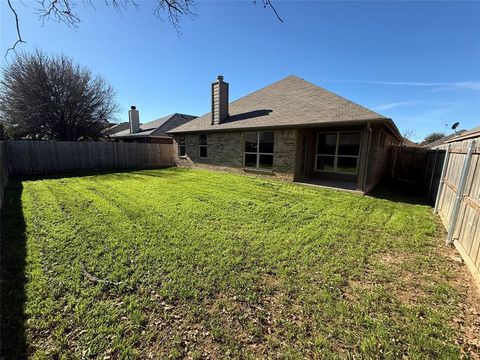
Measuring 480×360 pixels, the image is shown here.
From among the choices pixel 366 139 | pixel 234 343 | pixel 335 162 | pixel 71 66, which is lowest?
pixel 234 343

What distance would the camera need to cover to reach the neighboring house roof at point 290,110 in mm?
8280

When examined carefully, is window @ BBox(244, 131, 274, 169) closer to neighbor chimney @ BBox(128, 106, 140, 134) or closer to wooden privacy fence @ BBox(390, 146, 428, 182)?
wooden privacy fence @ BBox(390, 146, 428, 182)

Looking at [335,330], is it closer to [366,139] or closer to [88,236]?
[88,236]

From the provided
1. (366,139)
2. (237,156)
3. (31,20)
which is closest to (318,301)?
(31,20)

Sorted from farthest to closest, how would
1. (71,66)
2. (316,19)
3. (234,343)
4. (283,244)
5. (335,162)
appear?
(71,66) → (335,162) → (316,19) → (283,244) → (234,343)

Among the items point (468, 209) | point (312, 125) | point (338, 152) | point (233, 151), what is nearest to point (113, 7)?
point (468, 209)

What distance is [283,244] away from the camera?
3.97 meters

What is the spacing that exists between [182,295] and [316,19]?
31.3 ft

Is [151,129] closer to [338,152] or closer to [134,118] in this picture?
[134,118]

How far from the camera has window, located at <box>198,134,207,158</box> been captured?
13732mm

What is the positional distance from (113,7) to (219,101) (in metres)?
10.0

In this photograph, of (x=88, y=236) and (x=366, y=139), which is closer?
(x=88, y=236)

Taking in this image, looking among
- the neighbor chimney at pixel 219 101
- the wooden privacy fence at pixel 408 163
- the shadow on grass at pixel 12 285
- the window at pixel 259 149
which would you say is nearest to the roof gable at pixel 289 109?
the neighbor chimney at pixel 219 101

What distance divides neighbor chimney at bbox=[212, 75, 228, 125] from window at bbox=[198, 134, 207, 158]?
121cm
